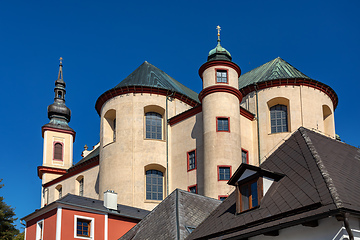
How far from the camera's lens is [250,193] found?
55.7ft

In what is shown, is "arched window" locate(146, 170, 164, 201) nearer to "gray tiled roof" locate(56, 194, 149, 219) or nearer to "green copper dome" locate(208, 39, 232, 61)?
"gray tiled roof" locate(56, 194, 149, 219)

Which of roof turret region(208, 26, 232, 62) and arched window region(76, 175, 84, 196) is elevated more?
roof turret region(208, 26, 232, 62)

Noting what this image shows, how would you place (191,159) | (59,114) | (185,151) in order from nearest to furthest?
1. (191,159)
2. (185,151)
3. (59,114)

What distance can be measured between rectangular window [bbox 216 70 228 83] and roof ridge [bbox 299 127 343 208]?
19562mm

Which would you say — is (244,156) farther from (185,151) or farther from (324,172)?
(324,172)

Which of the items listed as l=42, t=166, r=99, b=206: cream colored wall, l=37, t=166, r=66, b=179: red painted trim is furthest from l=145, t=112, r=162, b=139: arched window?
l=37, t=166, r=66, b=179: red painted trim

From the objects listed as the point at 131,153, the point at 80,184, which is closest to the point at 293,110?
the point at 131,153

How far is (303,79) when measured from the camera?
3931cm

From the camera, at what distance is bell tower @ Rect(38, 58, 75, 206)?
58.7 metres

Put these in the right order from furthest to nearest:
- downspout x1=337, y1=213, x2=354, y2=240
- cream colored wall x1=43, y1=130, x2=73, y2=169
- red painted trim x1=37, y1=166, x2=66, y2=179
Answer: cream colored wall x1=43, y1=130, x2=73, y2=169 → red painted trim x1=37, y1=166, x2=66, y2=179 → downspout x1=337, y1=213, x2=354, y2=240

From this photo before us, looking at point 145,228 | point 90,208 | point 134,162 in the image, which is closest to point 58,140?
point 134,162

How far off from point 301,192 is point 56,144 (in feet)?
162

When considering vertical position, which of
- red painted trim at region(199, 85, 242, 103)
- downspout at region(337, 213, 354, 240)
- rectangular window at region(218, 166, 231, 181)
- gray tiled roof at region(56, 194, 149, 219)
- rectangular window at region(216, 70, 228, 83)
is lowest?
downspout at region(337, 213, 354, 240)

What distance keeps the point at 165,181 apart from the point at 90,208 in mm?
11947
